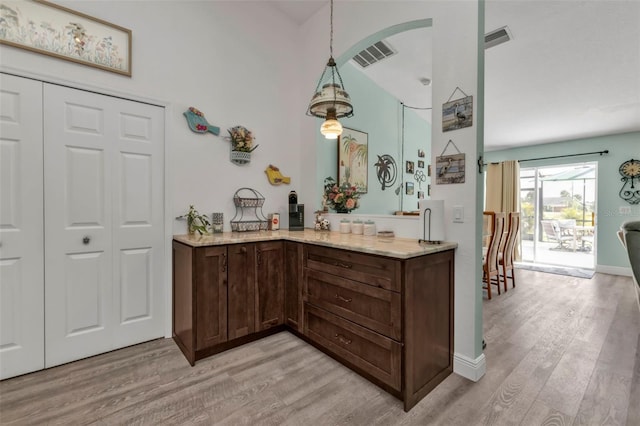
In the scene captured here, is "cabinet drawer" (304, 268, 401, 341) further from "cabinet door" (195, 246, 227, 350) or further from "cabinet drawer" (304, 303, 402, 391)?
"cabinet door" (195, 246, 227, 350)

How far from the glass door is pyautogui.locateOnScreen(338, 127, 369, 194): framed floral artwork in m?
4.73

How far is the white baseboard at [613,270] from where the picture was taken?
5233 mm

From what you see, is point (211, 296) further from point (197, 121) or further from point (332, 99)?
point (332, 99)

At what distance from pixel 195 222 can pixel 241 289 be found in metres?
0.80

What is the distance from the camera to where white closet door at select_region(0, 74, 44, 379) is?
6.11 ft

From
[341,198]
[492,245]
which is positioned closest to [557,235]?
[492,245]

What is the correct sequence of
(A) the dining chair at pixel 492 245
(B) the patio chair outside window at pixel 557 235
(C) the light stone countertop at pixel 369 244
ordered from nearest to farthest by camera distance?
1. (C) the light stone countertop at pixel 369 244
2. (A) the dining chair at pixel 492 245
3. (B) the patio chair outside window at pixel 557 235

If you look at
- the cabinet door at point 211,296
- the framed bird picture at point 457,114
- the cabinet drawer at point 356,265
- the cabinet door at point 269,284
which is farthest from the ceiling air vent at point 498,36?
the cabinet door at point 211,296

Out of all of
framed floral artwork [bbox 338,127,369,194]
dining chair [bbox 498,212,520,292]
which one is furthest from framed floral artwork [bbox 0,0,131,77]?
dining chair [bbox 498,212,520,292]

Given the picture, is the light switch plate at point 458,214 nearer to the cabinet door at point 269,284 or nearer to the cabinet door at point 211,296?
the cabinet door at point 269,284

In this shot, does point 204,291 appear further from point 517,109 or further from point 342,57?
point 517,109

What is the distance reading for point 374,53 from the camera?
3.49 metres

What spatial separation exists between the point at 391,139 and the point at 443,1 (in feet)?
9.13

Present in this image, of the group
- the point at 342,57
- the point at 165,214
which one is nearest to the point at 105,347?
the point at 165,214
